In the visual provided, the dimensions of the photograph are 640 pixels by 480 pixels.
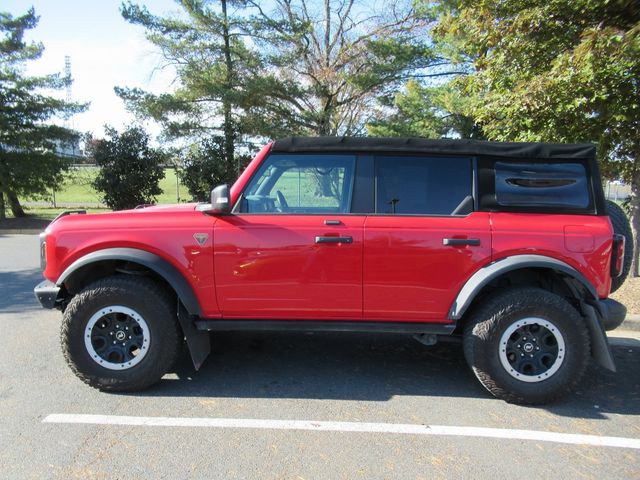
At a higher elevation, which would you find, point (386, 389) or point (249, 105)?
point (249, 105)

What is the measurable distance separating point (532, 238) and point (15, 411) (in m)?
3.89

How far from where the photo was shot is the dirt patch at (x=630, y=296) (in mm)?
5402

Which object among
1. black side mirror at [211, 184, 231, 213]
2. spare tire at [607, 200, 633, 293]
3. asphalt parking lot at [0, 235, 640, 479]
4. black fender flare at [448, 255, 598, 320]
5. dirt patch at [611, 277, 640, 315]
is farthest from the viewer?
dirt patch at [611, 277, 640, 315]

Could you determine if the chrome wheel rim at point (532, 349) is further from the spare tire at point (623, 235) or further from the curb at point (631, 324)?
the curb at point (631, 324)

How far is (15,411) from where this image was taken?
10.6 feet

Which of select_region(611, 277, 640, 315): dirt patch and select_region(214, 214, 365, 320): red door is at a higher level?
select_region(214, 214, 365, 320): red door

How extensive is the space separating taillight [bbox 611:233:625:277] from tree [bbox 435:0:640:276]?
1.99 metres

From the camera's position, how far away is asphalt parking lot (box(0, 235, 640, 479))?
104 inches

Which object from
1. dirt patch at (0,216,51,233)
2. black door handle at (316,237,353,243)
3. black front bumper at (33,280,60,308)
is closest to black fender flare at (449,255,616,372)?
black door handle at (316,237,353,243)

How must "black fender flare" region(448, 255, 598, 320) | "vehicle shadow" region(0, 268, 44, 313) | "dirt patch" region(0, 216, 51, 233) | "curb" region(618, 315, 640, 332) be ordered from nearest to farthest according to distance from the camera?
1. "black fender flare" region(448, 255, 598, 320)
2. "curb" region(618, 315, 640, 332)
3. "vehicle shadow" region(0, 268, 44, 313)
4. "dirt patch" region(0, 216, 51, 233)

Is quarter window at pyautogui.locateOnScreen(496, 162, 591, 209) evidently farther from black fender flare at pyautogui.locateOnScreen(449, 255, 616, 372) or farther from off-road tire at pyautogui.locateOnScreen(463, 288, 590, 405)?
off-road tire at pyautogui.locateOnScreen(463, 288, 590, 405)

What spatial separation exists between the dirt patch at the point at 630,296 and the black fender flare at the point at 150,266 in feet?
16.1

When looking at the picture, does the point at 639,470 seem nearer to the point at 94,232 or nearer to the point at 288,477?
the point at 288,477

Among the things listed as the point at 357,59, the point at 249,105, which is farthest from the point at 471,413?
the point at 357,59
